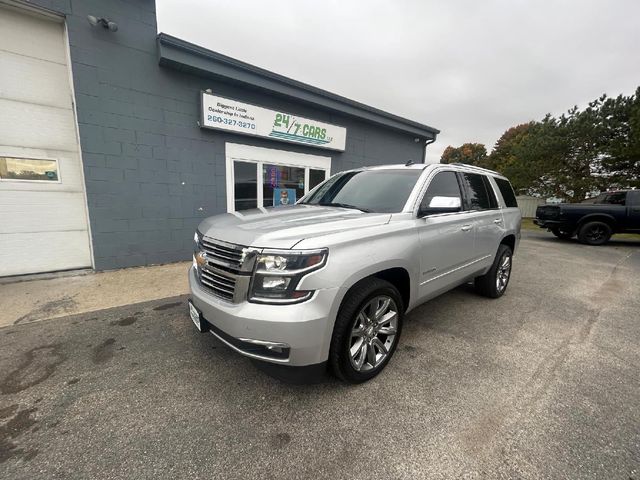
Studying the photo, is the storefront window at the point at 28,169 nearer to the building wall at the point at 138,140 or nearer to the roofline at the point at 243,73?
the building wall at the point at 138,140

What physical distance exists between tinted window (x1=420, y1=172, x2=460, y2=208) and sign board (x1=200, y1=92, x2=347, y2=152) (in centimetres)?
470

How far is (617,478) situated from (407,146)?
10.8m

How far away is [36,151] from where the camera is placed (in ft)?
15.7

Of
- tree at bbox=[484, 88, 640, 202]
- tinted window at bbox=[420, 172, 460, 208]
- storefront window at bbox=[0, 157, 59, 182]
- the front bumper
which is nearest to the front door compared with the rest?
storefront window at bbox=[0, 157, 59, 182]

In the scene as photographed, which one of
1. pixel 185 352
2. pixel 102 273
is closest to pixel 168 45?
pixel 102 273

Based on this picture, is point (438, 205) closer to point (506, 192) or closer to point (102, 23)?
point (506, 192)

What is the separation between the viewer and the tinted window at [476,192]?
3.67m

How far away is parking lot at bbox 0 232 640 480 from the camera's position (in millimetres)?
1656

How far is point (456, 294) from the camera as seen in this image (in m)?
4.56

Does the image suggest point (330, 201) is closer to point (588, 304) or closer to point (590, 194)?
point (588, 304)

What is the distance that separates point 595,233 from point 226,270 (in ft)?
43.1

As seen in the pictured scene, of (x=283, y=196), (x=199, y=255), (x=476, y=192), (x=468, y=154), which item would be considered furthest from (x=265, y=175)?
(x=468, y=154)

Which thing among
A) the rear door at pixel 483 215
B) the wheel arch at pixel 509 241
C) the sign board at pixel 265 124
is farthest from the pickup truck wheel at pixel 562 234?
the sign board at pixel 265 124

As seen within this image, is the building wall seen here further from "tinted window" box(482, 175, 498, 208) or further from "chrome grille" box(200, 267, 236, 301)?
"tinted window" box(482, 175, 498, 208)
